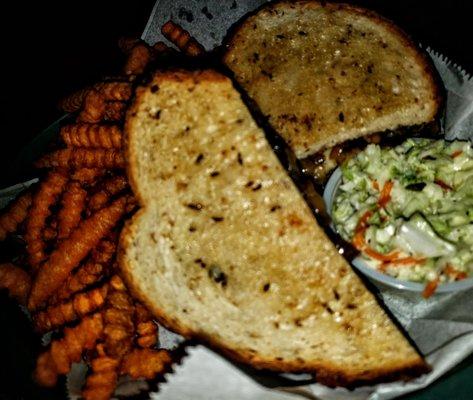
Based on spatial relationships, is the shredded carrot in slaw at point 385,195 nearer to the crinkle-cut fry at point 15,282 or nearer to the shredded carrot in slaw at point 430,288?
the shredded carrot in slaw at point 430,288

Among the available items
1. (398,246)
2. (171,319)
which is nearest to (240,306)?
(171,319)

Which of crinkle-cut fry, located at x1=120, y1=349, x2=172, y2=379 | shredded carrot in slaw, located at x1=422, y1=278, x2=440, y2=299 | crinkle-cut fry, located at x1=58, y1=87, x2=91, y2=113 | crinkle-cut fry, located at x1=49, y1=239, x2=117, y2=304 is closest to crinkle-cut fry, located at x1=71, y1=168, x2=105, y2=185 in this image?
crinkle-cut fry, located at x1=49, y1=239, x2=117, y2=304

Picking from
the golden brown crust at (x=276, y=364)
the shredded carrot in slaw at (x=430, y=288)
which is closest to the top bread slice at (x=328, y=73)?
the shredded carrot in slaw at (x=430, y=288)

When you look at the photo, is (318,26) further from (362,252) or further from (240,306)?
(240,306)

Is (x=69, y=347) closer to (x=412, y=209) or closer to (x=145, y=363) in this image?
(x=145, y=363)

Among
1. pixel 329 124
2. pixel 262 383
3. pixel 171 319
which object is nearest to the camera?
pixel 262 383

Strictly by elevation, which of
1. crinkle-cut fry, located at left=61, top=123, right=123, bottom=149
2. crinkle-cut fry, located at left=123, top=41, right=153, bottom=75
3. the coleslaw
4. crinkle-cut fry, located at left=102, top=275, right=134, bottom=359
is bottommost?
the coleslaw

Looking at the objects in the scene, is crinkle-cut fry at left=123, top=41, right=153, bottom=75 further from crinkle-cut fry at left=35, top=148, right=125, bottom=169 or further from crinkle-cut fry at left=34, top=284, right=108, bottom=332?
crinkle-cut fry at left=34, top=284, right=108, bottom=332

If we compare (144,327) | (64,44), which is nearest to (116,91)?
(144,327)
